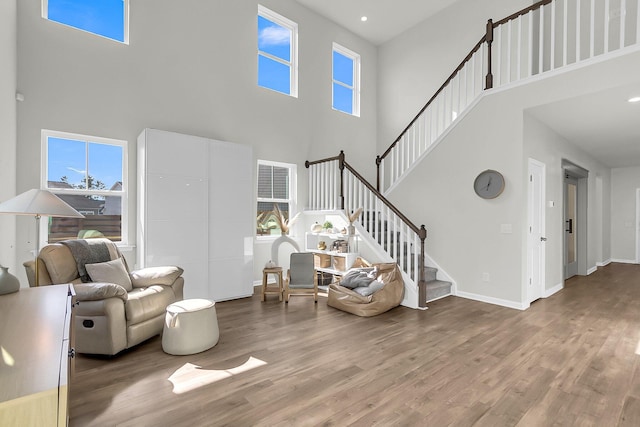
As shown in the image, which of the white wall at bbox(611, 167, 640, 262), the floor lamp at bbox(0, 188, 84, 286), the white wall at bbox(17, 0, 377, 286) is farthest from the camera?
the white wall at bbox(611, 167, 640, 262)

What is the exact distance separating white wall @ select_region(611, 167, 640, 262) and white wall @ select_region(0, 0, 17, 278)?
12.6 m

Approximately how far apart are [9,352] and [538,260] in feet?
19.1

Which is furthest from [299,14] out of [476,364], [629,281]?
[629,281]

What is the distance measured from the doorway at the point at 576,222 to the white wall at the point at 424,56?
3235mm

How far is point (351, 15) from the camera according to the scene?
6777mm

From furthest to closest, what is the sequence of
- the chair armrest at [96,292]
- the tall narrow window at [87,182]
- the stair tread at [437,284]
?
1. the stair tread at [437,284]
2. the tall narrow window at [87,182]
3. the chair armrest at [96,292]

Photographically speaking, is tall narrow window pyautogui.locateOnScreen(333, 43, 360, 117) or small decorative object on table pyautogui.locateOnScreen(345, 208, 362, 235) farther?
tall narrow window pyautogui.locateOnScreen(333, 43, 360, 117)

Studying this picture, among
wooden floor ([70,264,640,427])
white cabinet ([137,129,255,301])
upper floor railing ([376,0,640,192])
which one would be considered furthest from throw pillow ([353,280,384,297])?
upper floor railing ([376,0,640,192])

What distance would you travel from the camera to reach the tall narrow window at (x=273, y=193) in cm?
593

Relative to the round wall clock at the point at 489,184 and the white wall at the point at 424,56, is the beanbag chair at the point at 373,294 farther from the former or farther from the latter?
the white wall at the point at 424,56

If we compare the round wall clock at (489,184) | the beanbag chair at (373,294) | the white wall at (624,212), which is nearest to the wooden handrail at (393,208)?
the beanbag chair at (373,294)

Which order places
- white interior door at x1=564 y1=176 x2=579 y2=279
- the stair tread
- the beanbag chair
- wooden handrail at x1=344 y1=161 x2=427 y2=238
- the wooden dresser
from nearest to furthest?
the wooden dresser → the beanbag chair → wooden handrail at x1=344 y1=161 x2=427 y2=238 → the stair tread → white interior door at x1=564 y1=176 x2=579 y2=279

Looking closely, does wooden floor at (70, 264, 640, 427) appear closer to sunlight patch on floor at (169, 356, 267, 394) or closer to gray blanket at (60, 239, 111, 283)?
sunlight patch on floor at (169, 356, 267, 394)

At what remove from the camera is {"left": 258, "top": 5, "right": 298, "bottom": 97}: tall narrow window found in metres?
5.97
